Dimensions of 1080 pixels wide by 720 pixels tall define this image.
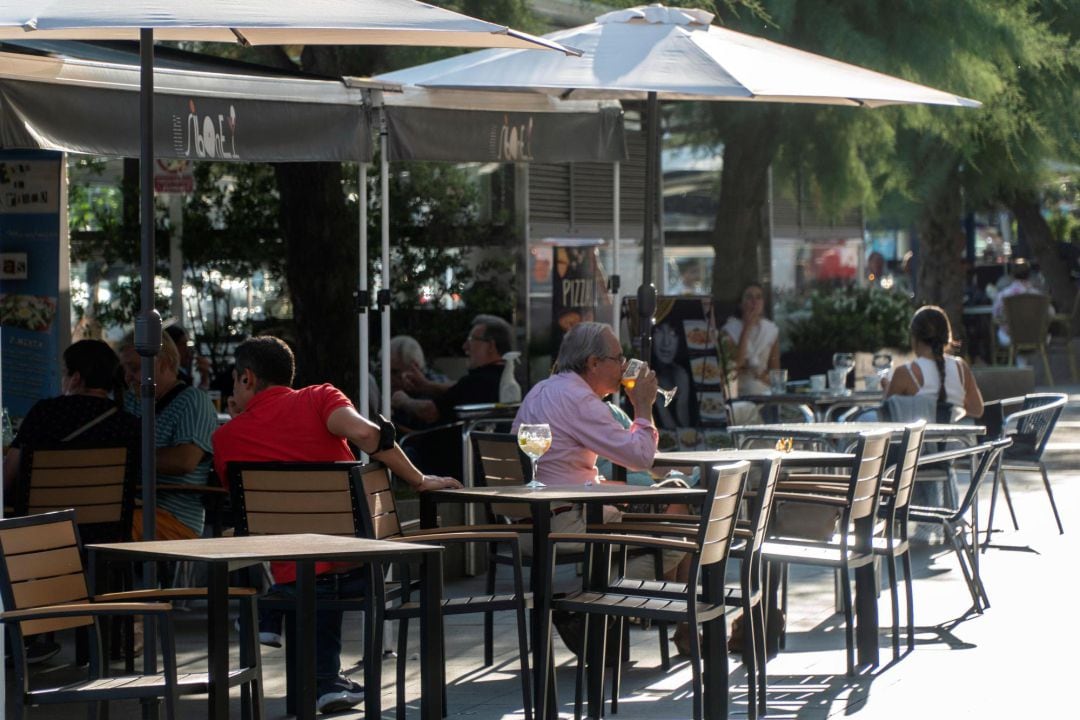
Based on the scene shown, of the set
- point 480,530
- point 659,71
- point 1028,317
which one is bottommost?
point 480,530

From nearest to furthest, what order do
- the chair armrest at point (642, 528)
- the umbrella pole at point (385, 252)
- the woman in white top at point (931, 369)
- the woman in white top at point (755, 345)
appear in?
the chair armrest at point (642, 528)
the umbrella pole at point (385, 252)
the woman in white top at point (931, 369)
the woman in white top at point (755, 345)

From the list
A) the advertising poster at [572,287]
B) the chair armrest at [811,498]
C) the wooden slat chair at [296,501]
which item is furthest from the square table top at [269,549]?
the advertising poster at [572,287]

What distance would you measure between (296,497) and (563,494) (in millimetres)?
943

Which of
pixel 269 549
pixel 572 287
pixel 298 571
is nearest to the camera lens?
pixel 269 549

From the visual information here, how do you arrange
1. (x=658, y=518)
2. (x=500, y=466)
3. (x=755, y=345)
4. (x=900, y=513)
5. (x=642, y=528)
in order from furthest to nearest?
(x=755, y=345) → (x=900, y=513) → (x=500, y=466) → (x=658, y=518) → (x=642, y=528)

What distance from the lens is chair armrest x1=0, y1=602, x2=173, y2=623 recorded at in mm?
4703

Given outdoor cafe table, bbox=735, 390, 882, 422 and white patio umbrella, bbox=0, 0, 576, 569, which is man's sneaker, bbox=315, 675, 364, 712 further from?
outdoor cafe table, bbox=735, 390, 882, 422

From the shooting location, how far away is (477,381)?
10.8 metres

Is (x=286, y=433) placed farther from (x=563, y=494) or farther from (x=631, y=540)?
(x=631, y=540)

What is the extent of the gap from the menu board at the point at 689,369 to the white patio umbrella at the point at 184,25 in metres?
5.60

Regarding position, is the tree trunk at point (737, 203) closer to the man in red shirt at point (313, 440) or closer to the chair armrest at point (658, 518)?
the chair armrest at point (658, 518)

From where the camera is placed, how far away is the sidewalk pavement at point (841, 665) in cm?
651

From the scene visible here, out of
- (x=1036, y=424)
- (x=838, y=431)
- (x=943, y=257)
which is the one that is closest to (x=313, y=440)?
(x=838, y=431)

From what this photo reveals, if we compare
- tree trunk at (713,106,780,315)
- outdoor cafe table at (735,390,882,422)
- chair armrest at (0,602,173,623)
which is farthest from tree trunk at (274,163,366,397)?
chair armrest at (0,602,173,623)
